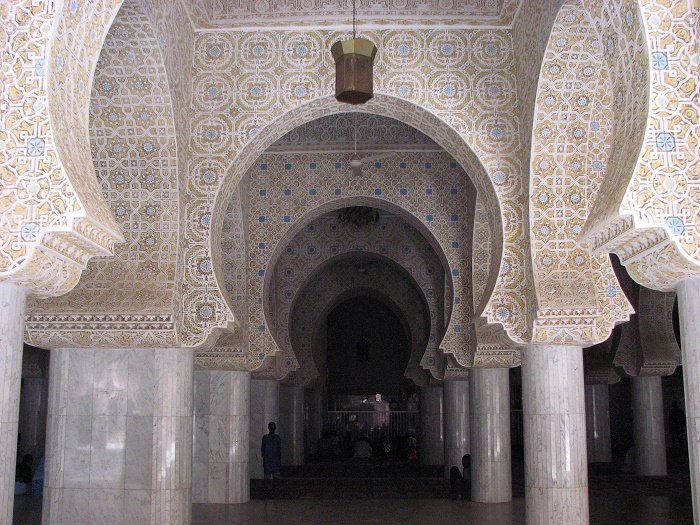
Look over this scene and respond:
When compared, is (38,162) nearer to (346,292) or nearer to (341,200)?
(341,200)

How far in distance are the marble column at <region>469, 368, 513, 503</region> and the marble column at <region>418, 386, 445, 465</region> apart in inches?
169

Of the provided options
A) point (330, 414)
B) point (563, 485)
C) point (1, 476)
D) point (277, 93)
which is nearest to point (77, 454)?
point (1, 476)

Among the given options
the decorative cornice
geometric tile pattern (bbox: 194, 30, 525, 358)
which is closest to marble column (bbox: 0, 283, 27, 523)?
the decorative cornice

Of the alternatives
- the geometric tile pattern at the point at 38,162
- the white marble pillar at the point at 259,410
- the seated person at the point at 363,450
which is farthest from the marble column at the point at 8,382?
the seated person at the point at 363,450

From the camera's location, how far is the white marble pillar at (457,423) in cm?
955

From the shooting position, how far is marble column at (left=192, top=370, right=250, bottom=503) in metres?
8.05

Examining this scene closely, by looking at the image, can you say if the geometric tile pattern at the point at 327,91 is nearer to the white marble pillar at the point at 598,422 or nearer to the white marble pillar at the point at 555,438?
the white marble pillar at the point at 555,438

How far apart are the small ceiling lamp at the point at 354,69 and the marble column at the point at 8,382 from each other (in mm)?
1899

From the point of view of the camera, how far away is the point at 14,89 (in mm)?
3074

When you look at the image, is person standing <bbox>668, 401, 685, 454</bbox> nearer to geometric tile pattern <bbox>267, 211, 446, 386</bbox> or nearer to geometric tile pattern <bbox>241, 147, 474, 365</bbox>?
geometric tile pattern <bbox>267, 211, 446, 386</bbox>

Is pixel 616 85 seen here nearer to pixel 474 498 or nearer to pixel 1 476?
pixel 1 476

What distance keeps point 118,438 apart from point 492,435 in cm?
402

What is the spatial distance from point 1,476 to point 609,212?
8.59 ft

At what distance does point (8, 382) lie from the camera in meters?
3.05
